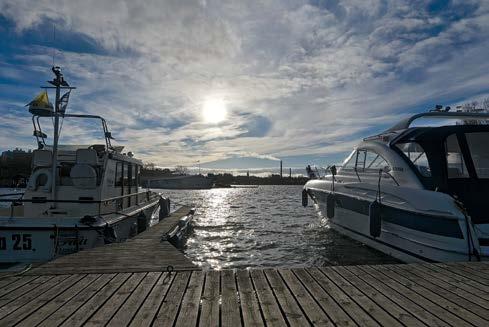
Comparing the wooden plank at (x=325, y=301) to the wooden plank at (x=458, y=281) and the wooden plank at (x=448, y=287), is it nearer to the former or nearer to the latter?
the wooden plank at (x=448, y=287)

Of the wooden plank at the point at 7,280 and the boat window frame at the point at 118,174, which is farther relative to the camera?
Answer: the boat window frame at the point at 118,174

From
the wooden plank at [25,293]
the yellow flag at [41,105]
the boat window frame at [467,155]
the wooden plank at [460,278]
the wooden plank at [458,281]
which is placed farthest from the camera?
the yellow flag at [41,105]

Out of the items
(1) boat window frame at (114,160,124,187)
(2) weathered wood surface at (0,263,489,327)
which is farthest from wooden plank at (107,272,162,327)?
(1) boat window frame at (114,160,124,187)

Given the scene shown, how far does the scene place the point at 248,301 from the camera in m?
3.72

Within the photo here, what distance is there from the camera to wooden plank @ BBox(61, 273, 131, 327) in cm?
328

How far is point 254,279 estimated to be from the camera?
14.6ft

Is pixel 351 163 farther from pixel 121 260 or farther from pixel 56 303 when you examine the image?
pixel 56 303

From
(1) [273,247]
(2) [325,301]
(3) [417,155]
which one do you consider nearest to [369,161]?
(3) [417,155]

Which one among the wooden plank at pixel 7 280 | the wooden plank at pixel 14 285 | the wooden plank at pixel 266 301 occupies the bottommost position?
the wooden plank at pixel 14 285

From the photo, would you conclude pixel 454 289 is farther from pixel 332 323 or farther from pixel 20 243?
pixel 20 243

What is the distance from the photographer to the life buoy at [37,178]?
967 cm

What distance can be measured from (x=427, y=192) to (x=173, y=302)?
19.1 ft

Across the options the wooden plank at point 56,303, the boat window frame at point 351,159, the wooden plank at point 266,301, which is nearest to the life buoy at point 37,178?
the wooden plank at point 56,303

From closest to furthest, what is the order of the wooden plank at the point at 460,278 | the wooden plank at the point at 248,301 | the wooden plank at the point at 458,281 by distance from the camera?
the wooden plank at the point at 248,301 → the wooden plank at the point at 458,281 → the wooden plank at the point at 460,278
